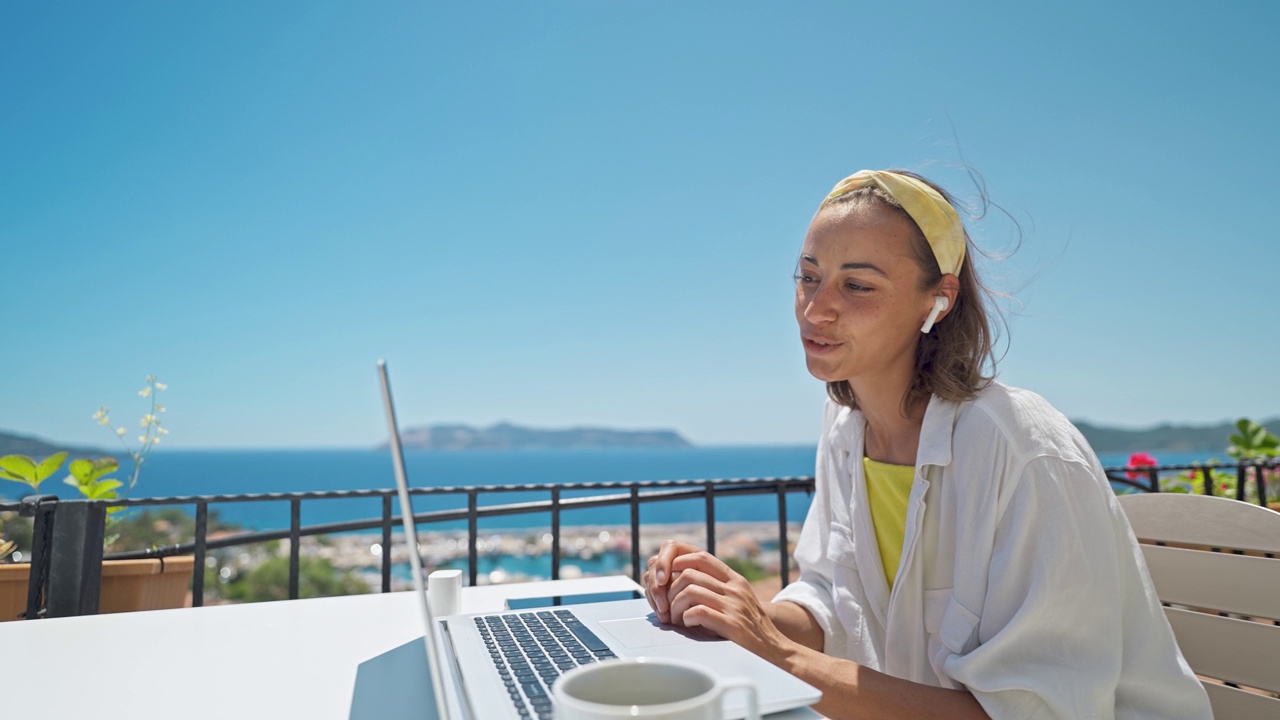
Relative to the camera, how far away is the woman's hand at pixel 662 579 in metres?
0.94

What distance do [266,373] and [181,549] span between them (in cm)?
6766

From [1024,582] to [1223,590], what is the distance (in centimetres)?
60

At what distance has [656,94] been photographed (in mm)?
31797

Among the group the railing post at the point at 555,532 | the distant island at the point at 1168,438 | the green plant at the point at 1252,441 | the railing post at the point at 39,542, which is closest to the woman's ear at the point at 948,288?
the railing post at the point at 555,532

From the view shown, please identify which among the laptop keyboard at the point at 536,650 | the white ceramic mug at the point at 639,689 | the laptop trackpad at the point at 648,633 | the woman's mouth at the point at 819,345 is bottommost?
the laptop trackpad at the point at 648,633

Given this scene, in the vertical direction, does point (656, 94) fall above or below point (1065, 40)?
above

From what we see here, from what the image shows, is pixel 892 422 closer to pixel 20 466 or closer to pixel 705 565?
pixel 705 565

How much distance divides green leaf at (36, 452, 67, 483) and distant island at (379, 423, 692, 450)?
243ft

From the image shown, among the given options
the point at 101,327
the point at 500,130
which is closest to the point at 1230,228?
the point at 500,130

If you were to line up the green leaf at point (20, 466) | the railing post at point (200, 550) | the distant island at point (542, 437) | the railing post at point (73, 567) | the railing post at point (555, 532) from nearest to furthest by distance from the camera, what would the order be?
1. the railing post at point (73, 567)
2. the railing post at point (200, 550)
3. the railing post at point (555, 532)
4. the green leaf at point (20, 466)
5. the distant island at point (542, 437)

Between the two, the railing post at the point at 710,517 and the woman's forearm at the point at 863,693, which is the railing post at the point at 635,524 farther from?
the woman's forearm at the point at 863,693

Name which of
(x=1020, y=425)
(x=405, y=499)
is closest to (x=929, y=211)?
(x=1020, y=425)

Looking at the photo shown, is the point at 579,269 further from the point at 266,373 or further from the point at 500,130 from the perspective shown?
the point at 266,373

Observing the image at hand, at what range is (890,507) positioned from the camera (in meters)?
1.26
